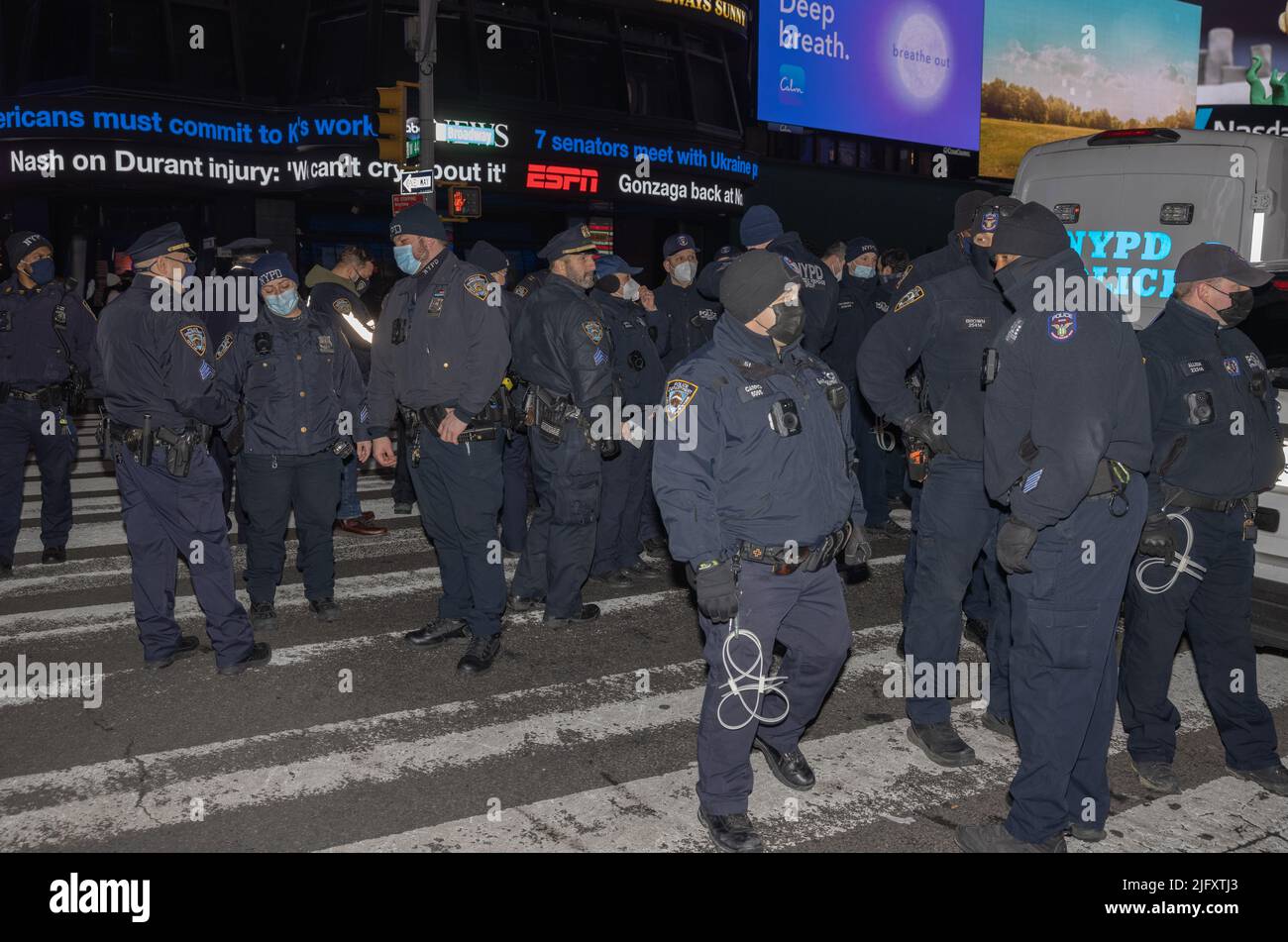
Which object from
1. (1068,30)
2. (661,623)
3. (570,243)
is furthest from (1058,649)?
(1068,30)

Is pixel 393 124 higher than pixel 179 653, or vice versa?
pixel 393 124

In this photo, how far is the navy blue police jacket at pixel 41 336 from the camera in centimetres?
856

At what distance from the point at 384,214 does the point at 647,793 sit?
19842 mm

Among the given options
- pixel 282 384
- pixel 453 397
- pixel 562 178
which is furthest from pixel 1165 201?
pixel 562 178

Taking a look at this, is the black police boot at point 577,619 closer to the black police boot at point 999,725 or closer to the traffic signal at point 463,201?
the black police boot at point 999,725

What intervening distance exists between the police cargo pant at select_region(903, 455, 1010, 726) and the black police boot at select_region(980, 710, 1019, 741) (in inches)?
10.1

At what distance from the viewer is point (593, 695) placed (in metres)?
6.10

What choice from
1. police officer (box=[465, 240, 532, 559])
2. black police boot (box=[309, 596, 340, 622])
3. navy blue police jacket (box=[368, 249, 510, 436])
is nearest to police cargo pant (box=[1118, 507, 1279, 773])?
navy blue police jacket (box=[368, 249, 510, 436])

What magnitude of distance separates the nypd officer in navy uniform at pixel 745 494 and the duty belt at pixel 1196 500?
1.44 meters

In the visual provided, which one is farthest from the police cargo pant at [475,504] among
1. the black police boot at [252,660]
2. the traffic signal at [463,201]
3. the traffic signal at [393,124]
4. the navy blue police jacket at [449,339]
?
the traffic signal at [393,124]

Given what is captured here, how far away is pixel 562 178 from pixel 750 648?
727 inches

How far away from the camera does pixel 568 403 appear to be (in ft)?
23.7

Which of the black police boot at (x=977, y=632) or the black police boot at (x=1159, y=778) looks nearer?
the black police boot at (x=1159, y=778)

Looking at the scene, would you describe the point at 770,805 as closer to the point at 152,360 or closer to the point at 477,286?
the point at 477,286
